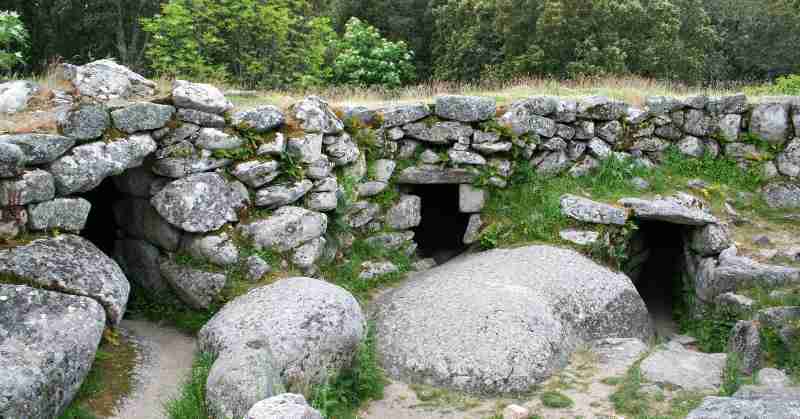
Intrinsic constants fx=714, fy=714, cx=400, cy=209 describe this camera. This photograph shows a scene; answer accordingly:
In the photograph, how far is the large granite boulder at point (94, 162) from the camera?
856 centimetres

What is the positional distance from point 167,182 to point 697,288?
892cm

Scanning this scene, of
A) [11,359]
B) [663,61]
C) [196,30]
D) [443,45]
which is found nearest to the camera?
[11,359]

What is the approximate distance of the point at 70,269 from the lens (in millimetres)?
8203

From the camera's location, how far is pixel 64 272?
812 centimetres

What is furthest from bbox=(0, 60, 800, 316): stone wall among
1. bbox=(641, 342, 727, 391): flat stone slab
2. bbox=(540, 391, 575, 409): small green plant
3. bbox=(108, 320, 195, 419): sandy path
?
bbox=(641, 342, 727, 391): flat stone slab

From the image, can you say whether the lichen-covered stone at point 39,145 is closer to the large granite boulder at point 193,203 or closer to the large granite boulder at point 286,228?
the large granite boulder at point 193,203

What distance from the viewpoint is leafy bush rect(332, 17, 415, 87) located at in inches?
946

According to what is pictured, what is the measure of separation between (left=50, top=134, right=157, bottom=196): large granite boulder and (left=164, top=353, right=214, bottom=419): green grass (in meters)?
2.64

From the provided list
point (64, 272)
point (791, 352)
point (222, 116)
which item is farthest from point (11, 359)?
point (791, 352)

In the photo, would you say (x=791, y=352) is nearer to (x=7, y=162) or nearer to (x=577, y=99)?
(x=577, y=99)

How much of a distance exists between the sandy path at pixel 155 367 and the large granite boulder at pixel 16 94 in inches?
128

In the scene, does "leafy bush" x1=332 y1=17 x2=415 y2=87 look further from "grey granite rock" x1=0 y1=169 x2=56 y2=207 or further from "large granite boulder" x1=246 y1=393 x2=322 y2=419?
"large granite boulder" x1=246 y1=393 x2=322 y2=419

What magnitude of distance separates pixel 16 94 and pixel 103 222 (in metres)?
2.98

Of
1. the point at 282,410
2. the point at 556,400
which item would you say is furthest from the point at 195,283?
the point at 556,400
